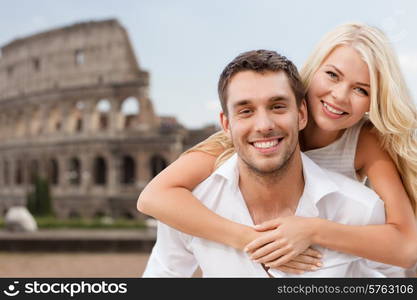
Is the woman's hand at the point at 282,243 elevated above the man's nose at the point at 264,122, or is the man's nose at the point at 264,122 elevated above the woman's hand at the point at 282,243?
the man's nose at the point at 264,122

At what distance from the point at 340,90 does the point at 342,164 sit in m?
0.48

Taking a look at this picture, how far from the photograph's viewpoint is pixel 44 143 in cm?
3228

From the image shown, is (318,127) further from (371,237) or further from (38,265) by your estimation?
(38,265)

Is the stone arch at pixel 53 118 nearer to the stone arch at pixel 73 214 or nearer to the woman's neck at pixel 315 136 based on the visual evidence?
the stone arch at pixel 73 214

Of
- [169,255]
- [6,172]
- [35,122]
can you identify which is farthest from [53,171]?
[169,255]

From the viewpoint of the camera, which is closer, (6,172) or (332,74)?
(332,74)

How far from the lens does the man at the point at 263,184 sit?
2389 mm

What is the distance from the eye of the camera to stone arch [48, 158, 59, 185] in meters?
33.0

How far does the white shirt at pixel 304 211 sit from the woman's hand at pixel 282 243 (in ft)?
0.35

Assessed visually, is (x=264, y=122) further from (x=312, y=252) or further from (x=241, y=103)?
(x=312, y=252)

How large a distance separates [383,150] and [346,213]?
19.0 inches

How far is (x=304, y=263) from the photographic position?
248 centimetres

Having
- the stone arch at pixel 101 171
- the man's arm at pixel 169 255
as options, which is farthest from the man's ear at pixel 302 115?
the stone arch at pixel 101 171

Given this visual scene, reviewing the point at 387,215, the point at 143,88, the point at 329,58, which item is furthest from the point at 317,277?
the point at 143,88
